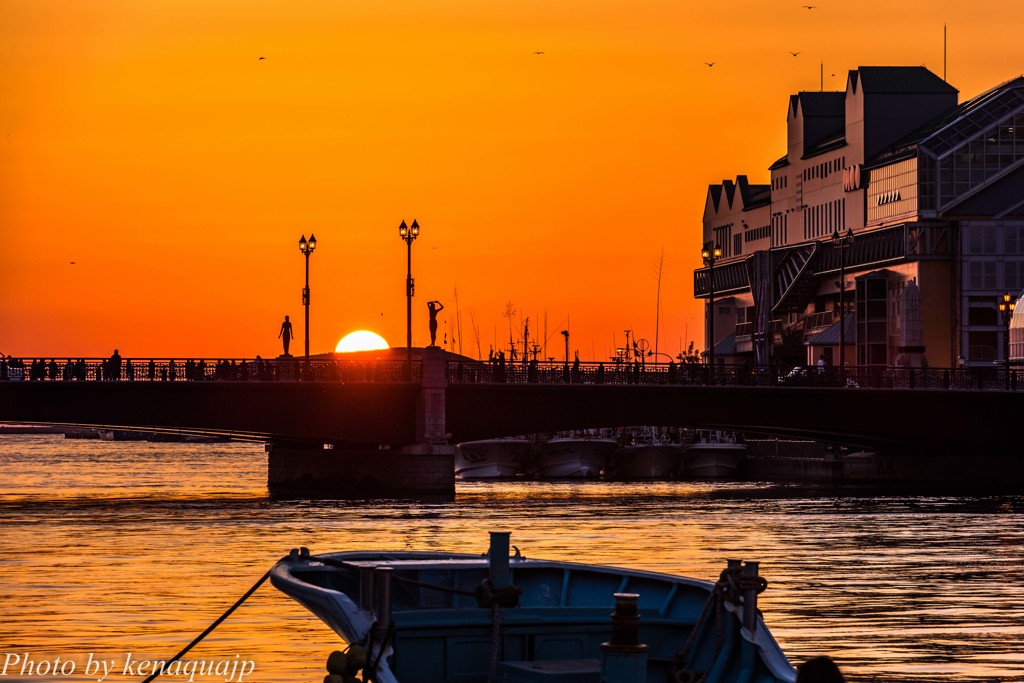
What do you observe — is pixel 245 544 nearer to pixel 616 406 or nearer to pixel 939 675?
pixel 939 675

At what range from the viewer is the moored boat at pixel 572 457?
126 metres

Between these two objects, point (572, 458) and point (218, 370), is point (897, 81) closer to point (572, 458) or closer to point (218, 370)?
point (572, 458)

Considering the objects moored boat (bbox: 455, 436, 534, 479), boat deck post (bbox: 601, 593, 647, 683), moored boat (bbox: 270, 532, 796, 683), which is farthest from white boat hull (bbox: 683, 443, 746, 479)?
boat deck post (bbox: 601, 593, 647, 683)

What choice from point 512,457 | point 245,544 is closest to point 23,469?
point 512,457

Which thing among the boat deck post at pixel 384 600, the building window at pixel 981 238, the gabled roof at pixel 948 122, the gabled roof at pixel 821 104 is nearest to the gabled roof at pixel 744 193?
the gabled roof at pixel 821 104

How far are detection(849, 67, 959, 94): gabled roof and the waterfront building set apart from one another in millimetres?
109

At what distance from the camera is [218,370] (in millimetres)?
94750

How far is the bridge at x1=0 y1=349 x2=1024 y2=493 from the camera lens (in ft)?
296

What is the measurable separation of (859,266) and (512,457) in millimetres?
37965

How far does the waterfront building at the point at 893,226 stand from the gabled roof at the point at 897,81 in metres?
0.11

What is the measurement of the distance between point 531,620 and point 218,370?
7395cm

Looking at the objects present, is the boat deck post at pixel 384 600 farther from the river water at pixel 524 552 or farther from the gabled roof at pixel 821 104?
the gabled roof at pixel 821 104

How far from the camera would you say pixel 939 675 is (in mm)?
30922

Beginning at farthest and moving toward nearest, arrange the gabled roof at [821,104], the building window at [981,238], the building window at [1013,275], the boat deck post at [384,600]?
1. the gabled roof at [821,104]
2. the building window at [981,238]
3. the building window at [1013,275]
4. the boat deck post at [384,600]
